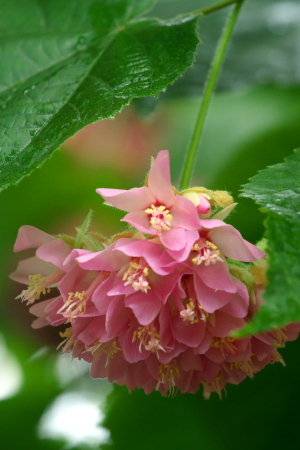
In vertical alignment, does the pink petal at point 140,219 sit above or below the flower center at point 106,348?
above

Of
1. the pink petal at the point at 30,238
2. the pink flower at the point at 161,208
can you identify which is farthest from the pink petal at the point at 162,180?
the pink petal at the point at 30,238

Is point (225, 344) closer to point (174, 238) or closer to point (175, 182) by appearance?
point (174, 238)

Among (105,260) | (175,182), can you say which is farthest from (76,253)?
(175,182)

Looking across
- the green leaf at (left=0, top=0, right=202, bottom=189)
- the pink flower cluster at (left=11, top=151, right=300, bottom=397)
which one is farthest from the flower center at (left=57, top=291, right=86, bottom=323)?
the green leaf at (left=0, top=0, right=202, bottom=189)

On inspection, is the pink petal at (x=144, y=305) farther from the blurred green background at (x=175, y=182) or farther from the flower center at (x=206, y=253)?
the blurred green background at (x=175, y=182)

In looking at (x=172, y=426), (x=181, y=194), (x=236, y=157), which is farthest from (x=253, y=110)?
(x=181, y=194)
